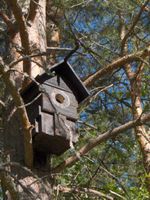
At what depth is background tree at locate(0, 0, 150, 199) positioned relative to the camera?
3.44 m

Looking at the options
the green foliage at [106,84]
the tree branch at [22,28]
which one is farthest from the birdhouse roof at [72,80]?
the green foliage at [106,84]

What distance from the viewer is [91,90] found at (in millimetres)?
4176

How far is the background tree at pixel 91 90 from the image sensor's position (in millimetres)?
3439

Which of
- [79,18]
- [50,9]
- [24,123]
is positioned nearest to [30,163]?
[24,123]

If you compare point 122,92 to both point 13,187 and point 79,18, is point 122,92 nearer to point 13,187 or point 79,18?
point 79,18

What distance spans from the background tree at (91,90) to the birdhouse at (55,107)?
0.12 meters

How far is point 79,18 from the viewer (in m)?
6.33

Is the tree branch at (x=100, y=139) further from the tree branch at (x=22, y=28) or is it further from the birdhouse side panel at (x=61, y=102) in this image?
the tree branch at (x=22, y=28)

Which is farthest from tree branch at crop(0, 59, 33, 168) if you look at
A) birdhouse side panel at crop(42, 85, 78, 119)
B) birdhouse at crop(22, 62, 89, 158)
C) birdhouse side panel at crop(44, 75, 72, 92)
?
birdhouse side panel at crop(44, 75, 72, 92)

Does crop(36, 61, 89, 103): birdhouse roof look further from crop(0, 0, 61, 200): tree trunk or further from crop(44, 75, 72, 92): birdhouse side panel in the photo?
crop(0, 0, 61, 200): tree trunk

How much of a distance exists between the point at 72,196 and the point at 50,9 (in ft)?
8.79

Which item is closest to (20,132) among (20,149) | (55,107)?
(20,149)

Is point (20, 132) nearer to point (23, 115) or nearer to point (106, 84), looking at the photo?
point (23, 115)

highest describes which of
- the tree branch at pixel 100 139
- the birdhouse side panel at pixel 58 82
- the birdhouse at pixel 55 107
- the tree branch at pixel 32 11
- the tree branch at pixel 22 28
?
the tree branch at pixel 32 11
